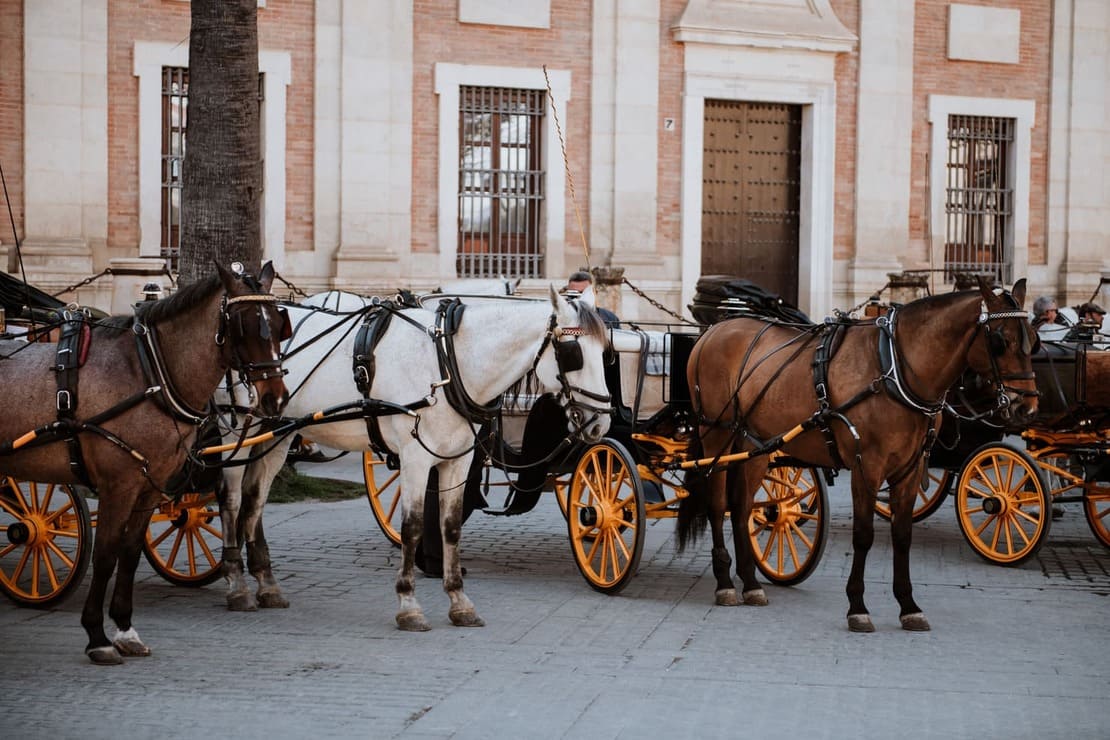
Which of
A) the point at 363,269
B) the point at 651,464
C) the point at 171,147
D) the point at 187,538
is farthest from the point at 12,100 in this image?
the point at 651,464

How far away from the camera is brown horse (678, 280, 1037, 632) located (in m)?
7.98

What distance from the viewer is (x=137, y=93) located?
1825 cm

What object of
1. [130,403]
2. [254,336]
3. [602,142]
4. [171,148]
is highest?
[602,142]

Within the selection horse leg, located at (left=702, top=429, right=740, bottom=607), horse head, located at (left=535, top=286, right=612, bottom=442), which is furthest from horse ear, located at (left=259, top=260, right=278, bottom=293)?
horse leg, located at (left=702, top=429, right=740, bottom=607)

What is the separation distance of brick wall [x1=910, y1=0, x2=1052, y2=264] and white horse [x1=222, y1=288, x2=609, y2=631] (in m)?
15.2

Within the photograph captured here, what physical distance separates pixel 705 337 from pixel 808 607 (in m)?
1.89

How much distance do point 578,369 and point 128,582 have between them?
2599 mm

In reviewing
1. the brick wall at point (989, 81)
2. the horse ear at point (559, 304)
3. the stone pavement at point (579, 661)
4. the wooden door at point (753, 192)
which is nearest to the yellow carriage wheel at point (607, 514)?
the stone pavement at point (579, 661)

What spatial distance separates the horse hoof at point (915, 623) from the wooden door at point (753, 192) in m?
13.3

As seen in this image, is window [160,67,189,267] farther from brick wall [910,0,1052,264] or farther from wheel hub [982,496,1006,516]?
wheel hub [982,496,1006,516]

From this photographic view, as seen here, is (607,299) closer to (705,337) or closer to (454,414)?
(705,337)

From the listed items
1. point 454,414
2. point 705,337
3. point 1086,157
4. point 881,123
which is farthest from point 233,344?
point 1086,157

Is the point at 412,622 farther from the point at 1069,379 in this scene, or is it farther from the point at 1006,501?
the point at 1069,379

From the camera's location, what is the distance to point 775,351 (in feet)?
29.1
